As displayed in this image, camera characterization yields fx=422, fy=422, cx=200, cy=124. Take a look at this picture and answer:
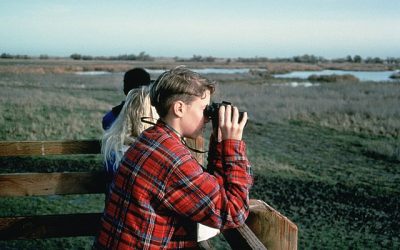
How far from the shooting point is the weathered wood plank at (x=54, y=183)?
2.60 meters

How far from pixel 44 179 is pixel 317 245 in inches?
163

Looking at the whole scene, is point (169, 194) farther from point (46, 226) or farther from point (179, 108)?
point (46, 226)

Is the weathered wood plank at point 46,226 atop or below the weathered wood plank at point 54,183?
below

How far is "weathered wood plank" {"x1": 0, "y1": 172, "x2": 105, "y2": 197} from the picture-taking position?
8.55 feet

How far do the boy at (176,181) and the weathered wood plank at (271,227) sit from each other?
0.12m

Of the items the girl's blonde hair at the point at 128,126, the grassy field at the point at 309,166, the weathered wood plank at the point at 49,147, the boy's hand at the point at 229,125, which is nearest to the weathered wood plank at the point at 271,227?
the boy's hand at the point at 229,125

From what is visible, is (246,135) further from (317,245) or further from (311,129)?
(317,245)

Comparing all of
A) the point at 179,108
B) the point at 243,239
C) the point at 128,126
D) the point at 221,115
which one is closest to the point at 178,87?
the point at 179,108

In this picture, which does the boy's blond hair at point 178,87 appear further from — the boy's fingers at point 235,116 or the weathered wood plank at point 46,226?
the weathered wood plank at point 46,226

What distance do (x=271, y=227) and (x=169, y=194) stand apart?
1.25 feet

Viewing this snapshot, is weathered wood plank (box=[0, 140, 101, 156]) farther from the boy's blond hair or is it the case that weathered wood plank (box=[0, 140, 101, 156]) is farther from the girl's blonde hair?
the boy's blond hair

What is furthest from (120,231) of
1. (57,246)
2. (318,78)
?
(318,78)

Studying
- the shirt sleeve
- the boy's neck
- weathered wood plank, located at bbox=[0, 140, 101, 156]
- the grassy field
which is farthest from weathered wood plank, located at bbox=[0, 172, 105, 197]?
the grassy field

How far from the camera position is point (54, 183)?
2662 millimetres
